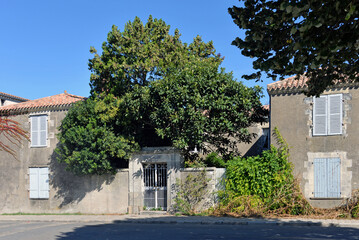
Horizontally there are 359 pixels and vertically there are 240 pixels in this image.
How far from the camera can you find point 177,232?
1230 centimetres

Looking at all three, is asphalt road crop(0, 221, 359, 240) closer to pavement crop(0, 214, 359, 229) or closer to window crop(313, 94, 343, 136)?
pavement crop(0, 214, 359, 229)

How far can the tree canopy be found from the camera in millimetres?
17188

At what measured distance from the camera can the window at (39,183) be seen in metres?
20.8

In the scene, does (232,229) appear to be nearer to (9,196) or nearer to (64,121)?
(64,121)

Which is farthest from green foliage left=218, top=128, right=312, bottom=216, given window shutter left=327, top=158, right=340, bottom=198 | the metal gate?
the metal gate

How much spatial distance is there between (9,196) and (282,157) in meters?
13.7

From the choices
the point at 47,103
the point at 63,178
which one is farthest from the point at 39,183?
the point at 47,103

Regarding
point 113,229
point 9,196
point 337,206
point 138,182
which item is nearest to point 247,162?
point 337,206

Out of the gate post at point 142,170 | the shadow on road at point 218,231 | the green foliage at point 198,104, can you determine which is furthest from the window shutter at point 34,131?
the shadow on road at point 218,231

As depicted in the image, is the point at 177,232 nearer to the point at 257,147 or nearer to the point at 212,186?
the point at 212,186

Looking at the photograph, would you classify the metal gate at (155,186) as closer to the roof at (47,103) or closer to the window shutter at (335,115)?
the roof at (47,103)

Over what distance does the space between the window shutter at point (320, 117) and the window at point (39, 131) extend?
12641mm

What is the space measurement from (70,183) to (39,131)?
125 inches

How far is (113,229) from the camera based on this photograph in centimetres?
1352
